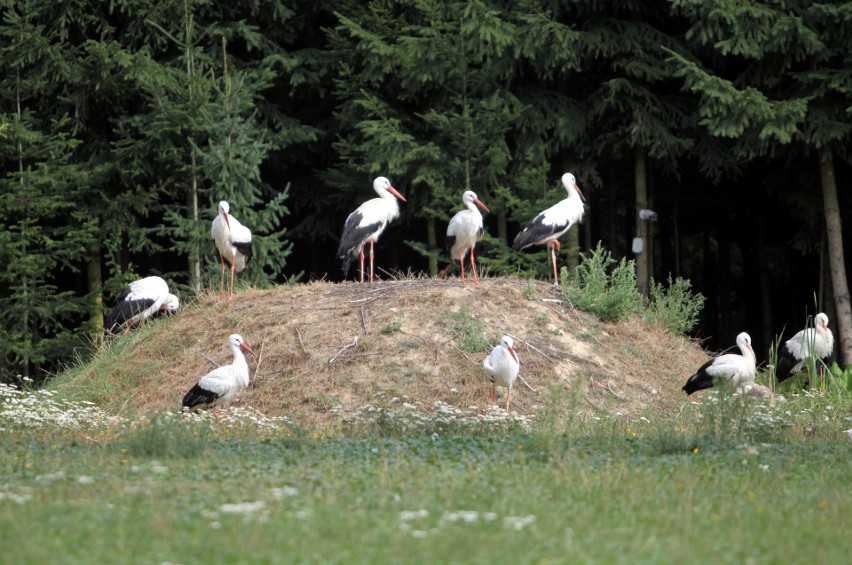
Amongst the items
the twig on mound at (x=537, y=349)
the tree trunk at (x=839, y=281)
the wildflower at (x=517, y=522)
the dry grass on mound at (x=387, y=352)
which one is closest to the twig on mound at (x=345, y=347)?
the dry grass on mound at (x=387, y=352)

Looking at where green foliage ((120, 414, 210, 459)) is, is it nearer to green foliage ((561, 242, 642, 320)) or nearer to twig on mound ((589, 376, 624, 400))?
twig on mound ((589, 376, 624, 400))

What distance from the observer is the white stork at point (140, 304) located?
17797 mm

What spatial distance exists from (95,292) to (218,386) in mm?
7242

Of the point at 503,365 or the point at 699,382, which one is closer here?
the point at 503,365

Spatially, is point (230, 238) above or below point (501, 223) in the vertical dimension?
above

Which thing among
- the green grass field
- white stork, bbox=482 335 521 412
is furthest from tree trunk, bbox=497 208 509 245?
the green grass field

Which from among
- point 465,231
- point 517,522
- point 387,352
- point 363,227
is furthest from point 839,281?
point 517,522

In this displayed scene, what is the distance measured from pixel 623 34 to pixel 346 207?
5963 mm

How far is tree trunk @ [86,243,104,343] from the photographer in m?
19.8

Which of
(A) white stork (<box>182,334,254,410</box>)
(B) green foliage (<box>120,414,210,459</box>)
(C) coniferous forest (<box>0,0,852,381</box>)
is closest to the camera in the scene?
(B) green foliage (<box>120,414,210,459</box>)

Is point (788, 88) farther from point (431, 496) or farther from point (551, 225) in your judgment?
point (431, 496)

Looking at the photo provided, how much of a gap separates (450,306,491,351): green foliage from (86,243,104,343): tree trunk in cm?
659

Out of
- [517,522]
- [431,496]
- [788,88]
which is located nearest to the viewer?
[517,522]

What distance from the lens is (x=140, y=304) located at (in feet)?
58.4
